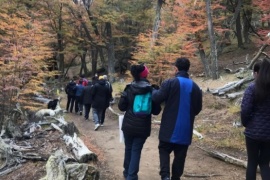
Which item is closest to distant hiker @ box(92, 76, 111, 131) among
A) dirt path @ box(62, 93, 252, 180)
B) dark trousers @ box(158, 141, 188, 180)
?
dirt path @ box(62, 93, 252, 180)

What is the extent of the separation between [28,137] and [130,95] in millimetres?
5536

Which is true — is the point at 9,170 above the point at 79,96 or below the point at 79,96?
below

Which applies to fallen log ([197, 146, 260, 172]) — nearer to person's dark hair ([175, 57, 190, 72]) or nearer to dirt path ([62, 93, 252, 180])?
dirt path ([62, 93, 252, 180])

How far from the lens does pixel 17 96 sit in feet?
34.7

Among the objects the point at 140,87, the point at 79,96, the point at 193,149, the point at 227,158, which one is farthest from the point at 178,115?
the point at 79,96

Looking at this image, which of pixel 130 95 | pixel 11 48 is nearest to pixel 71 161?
pixel 130 95

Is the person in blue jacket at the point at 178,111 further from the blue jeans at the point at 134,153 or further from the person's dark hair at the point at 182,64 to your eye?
the blue jeans at the point at 134,153

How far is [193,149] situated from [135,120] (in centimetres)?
353

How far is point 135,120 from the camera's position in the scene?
4.66 metres

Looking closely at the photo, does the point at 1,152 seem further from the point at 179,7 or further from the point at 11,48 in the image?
the point at 179,7

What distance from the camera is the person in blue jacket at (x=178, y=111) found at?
4.43 meters

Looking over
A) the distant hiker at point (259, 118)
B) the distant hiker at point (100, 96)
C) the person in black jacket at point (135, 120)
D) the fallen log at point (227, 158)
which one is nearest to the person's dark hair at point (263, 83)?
the distant hiker at point (259, 118)

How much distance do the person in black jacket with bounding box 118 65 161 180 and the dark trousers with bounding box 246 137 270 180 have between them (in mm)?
1331

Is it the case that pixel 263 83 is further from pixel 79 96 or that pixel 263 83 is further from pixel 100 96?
pixel 79 96
